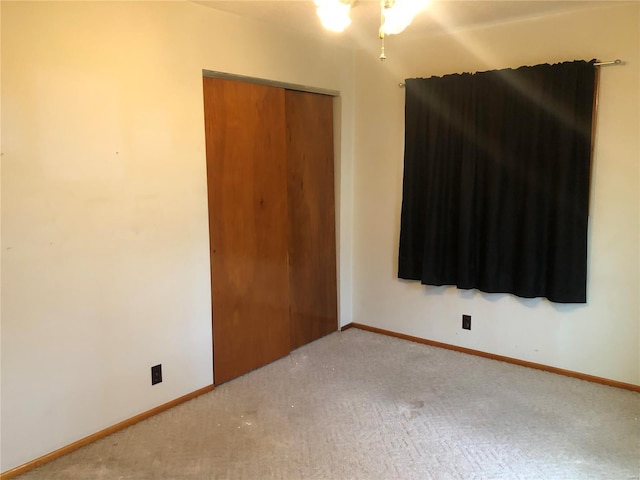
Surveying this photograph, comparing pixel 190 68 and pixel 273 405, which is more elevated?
pixel 190 68

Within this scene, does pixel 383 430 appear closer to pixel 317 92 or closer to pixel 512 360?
pixel 512 360

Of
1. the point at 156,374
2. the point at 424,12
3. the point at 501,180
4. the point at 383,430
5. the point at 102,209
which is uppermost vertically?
the point at 424,12

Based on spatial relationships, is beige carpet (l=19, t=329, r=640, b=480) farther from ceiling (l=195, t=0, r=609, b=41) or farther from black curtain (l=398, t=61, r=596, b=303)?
ceiling (l=195, t=0, r=609, b=41)

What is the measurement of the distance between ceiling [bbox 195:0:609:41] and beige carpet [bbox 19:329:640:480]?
2286 mm

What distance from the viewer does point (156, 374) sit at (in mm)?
2734

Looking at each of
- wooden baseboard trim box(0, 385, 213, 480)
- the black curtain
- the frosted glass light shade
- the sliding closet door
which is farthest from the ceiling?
wooden baseboard trim box(0, 385, 213, 480)

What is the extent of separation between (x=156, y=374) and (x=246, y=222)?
1.07 m

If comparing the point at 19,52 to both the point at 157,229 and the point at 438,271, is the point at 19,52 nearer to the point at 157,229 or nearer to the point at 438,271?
the point at 157,229

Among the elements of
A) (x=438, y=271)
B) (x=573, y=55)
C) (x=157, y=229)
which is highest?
(x=573, y=55)

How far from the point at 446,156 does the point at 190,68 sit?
71.2 inches

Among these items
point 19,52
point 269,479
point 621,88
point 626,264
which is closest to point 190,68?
point 19,52

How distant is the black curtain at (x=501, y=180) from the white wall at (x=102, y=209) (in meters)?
1.38

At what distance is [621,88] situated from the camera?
9.36 ft

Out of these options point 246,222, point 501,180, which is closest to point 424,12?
point 501,180
